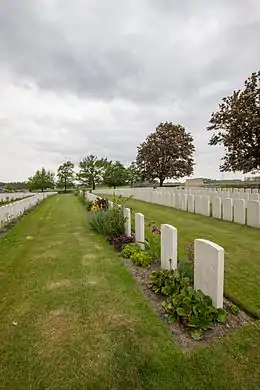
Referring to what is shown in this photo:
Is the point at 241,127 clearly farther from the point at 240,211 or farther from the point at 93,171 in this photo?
the point at 93,171

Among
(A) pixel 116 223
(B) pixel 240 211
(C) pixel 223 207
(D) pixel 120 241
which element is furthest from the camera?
(C) pixel 223 207

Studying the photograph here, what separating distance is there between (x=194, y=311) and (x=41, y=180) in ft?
184

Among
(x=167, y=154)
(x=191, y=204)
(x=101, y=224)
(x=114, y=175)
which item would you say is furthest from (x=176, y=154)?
(x=101, y=224)

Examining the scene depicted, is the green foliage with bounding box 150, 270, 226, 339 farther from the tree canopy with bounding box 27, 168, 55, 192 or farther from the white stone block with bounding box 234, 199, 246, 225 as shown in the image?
the tree canopy with bounding box 27, 168, 55, 192

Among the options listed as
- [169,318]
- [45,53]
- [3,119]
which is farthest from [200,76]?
[3,119]

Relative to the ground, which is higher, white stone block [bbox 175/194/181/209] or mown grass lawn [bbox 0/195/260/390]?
white stone block [bbox 175/194/181/209]

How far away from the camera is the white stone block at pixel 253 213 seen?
7241 mm

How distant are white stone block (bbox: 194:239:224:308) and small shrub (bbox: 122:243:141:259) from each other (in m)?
2.05

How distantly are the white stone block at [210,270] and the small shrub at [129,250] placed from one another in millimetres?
2047

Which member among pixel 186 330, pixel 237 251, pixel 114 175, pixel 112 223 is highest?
pixel 114 175

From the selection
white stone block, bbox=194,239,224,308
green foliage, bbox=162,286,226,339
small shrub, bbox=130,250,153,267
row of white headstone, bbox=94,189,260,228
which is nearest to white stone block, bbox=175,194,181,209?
row of white headstone, bbox=94,189,260,228

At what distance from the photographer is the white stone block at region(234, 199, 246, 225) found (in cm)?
783

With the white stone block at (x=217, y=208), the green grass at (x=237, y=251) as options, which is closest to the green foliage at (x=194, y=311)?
the green grass at (x=237, y=251)

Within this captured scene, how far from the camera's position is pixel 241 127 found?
59.6 feet
